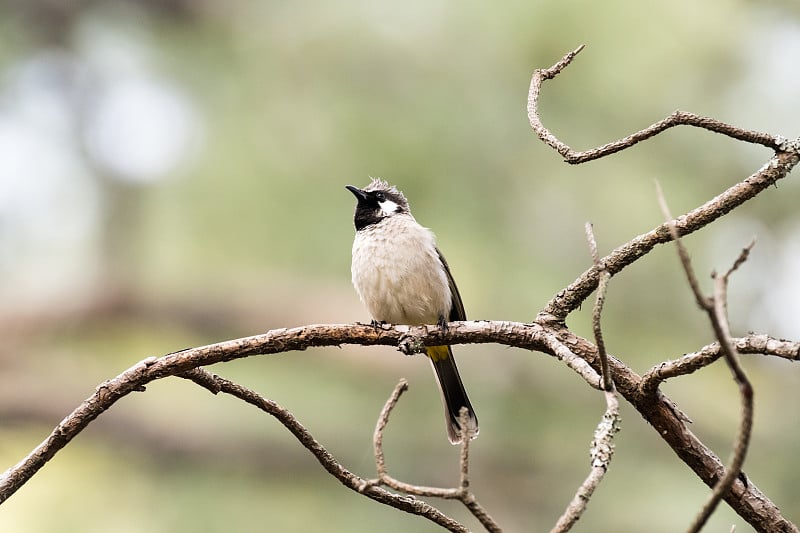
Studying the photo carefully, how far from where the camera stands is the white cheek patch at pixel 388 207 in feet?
12.0

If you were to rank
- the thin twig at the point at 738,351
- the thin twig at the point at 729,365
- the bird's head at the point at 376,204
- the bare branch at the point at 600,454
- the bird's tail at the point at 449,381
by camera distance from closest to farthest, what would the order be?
the thin twig at the point at 729,365
the bare branch at the point at 600,454
the thin twig at the point at 738,351
the bird's tail at the point at 449,381
the bird's head at the point at 376,204

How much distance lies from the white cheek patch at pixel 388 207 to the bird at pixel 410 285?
17cm

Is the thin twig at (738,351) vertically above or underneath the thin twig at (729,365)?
above

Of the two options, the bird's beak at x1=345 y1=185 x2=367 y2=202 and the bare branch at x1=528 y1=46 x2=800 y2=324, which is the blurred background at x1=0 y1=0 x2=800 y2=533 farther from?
the bare branch at x1=528 y1=46 x2=800 y2=324

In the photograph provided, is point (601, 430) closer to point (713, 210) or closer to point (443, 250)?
point (713, 210)

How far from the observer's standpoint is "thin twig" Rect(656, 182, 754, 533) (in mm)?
1018

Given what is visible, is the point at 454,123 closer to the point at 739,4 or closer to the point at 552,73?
the point at 739,4

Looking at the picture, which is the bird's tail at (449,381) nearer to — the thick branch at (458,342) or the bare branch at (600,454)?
the thick branch at (458,342)

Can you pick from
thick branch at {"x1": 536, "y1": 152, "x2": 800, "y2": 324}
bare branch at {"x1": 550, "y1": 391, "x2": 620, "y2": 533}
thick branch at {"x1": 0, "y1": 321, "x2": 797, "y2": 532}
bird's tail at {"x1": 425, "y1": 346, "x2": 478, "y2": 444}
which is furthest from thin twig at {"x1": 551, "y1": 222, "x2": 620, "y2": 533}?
bird's tail at {"x1": 425, "y1": 346, "x2": 478, "y2": 444}

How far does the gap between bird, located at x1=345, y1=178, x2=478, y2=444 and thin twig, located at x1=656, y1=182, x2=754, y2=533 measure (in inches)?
80.4

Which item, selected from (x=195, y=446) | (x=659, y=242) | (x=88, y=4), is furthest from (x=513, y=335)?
(x=88, y=4)

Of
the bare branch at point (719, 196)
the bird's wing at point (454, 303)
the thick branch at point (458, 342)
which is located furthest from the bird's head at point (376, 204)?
the bare branch at point (719, 196)

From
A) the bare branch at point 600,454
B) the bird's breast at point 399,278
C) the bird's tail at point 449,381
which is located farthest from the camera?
the bird's tail at point 449,381

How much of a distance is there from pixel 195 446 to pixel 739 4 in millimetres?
4073
